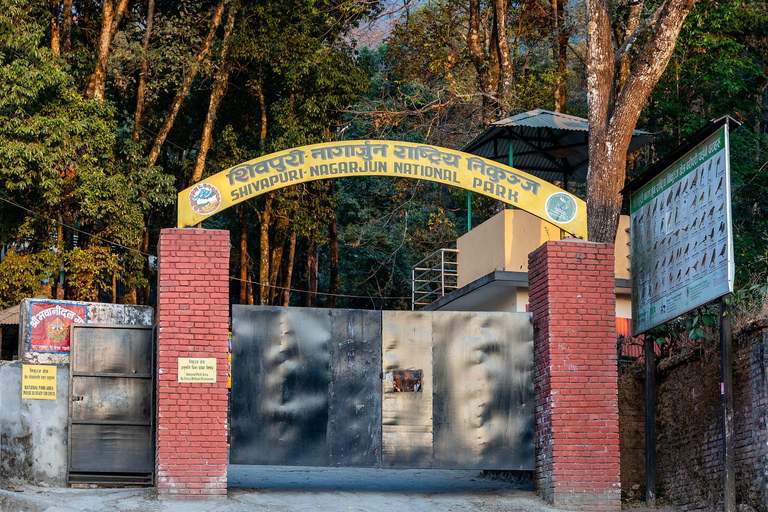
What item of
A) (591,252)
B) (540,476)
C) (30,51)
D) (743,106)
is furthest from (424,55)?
(540,476)

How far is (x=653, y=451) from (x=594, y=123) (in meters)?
6.70

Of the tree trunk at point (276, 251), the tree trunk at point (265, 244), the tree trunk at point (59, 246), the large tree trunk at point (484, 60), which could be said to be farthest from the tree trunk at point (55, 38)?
the large tree trunk at point (484, 60)

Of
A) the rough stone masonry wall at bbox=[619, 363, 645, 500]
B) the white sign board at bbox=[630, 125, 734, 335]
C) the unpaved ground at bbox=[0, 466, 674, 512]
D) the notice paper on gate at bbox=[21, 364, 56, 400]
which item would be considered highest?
the white sign board at bbox=[630, 125, 734, 335]

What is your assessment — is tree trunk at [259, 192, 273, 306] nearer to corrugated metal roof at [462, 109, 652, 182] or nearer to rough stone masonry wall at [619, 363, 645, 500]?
corrugated metal roof at [462, 109, 652, 182]

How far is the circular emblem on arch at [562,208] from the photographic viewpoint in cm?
1239

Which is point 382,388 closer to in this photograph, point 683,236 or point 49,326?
point 683,236

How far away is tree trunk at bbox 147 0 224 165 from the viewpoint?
27.1 metres

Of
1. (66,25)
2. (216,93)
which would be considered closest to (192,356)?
(216,93)

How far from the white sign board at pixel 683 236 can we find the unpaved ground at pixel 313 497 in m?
2.92

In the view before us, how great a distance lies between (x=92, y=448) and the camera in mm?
11688

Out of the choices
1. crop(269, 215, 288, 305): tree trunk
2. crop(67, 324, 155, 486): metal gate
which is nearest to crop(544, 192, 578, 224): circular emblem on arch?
crop(67, 324, 155, 486): metal gate

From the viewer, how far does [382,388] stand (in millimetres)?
11766

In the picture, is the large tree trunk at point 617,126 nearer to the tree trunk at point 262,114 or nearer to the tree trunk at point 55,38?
the tree trunk at point 262,114

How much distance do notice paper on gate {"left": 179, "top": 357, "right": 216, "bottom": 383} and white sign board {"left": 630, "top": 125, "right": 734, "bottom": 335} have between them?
592 centimetres
